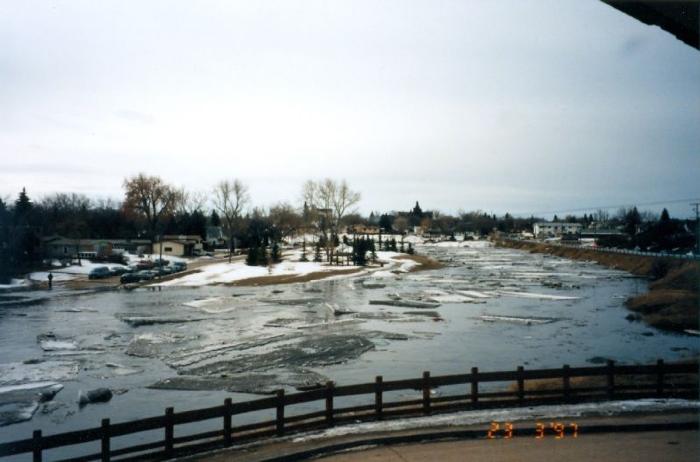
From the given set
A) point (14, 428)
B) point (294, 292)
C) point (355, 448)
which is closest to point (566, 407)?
point (355, 448)

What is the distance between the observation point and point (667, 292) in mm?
46188

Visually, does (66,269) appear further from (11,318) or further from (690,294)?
(690,294)

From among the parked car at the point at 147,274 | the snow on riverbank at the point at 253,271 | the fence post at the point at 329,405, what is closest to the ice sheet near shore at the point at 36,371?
the fence post at the point at 329,405

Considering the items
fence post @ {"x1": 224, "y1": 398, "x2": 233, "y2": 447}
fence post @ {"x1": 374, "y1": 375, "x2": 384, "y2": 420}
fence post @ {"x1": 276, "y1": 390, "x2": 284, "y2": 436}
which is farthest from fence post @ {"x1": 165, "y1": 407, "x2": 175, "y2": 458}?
fence post @ {"x1": 374, "y1": 375, "x2": 384, "y2": 420}

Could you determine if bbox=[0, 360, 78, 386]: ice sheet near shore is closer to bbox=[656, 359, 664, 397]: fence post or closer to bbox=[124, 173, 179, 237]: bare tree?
bbox=[656, 359, 664, 397]: fence post

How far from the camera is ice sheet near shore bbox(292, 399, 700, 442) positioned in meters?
12.9

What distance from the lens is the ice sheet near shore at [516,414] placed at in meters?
12.9

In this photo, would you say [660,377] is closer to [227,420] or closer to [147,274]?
[227,420]

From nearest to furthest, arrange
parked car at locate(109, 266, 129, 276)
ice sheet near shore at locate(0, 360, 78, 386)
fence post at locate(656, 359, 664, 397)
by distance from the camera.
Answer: fence post at locate(656, 359, 664, 397)
ice sheet near shore at locate(0, 360, 78, 386)
parked car at locate(109, 266, 129, 276)

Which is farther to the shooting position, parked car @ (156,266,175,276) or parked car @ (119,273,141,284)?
parked car @ (156,266,175,276)

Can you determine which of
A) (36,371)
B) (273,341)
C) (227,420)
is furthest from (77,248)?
(227,420)

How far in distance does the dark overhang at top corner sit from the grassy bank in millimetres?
36268

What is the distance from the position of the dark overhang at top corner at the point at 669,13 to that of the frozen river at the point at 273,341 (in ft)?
59.4

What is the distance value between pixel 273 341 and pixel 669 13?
27.9 m
